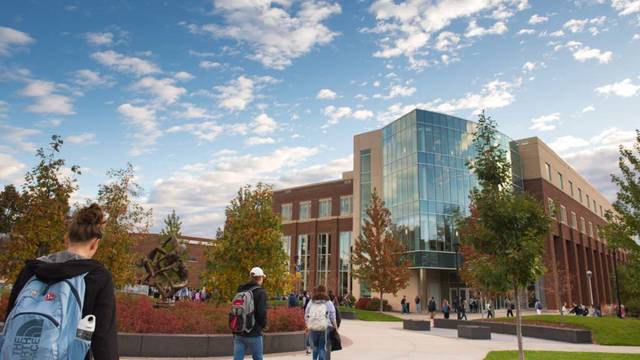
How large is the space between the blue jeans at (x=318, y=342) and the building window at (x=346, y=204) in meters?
47.8

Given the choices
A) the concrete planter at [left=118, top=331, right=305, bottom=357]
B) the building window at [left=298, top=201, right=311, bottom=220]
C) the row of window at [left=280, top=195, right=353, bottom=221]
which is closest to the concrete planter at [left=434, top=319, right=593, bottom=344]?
the concrete planter at [left=118, top=331, right=305, bottom=357]

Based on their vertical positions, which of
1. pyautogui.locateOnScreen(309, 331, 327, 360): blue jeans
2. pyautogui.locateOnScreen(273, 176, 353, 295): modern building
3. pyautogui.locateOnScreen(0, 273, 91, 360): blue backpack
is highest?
pyautogui.locateOnScreen(273, 176, 353, 295): modern building

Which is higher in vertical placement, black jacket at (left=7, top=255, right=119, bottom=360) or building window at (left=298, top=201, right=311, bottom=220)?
building window at (left=298, top=201, right=311, bottom=220)

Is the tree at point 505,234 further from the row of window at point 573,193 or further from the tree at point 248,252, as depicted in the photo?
the row of window at point 573,193

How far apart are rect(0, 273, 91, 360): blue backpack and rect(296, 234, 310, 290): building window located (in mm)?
56528

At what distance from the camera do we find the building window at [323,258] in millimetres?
56594

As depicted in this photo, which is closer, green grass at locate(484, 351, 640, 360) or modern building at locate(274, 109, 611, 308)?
green grass at locate(484, 351, 640, 360)

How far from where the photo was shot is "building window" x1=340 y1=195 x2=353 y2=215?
186 ft

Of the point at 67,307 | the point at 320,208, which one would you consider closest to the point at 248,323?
the point at 67,307

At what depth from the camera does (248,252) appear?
1869cm

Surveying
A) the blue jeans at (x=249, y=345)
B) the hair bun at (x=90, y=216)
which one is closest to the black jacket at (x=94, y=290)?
the hair bun at (x=90, y=216)

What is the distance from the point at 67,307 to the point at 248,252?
16.3 m

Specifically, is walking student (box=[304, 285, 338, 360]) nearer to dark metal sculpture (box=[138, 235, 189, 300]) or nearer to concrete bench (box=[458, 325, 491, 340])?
dark metal sculpture (box=[138, 235, 189, 300])

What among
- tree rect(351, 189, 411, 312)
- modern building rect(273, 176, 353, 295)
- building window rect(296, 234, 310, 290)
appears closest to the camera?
tree rect(351, 189, 411, 312)
